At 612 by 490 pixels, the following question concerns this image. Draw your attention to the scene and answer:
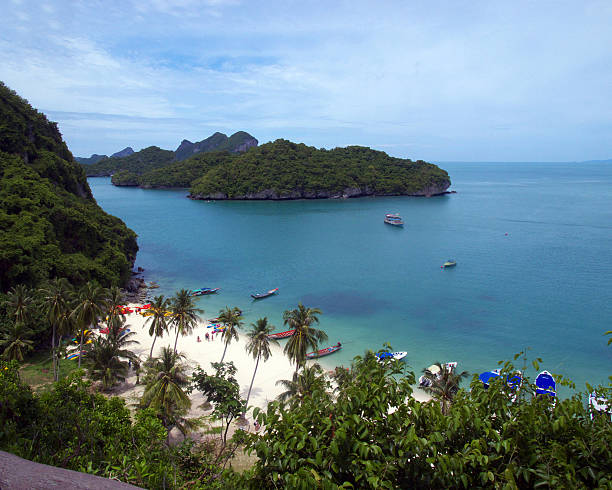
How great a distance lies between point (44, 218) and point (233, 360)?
25.5 metres

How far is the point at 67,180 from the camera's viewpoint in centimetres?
5366

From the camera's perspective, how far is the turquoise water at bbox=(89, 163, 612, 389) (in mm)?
35938

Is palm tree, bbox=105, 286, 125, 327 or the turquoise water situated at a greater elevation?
palm tree, bbox=105, 286, 125, 327

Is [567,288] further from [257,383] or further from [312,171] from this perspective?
[312,171]

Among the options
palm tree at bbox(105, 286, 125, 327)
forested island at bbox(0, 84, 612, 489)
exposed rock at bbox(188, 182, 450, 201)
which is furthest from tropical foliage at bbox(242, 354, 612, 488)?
exposed rock at bbox(188, 182, 450, 201)

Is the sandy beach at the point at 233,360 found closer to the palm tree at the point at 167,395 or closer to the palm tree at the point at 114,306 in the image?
the palm tree at the point at 114,306

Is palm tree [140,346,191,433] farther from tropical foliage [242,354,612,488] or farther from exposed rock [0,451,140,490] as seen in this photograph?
exposed rock [0,451,140,490]

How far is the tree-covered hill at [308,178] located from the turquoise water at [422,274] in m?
30.4

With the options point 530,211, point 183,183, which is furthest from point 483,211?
point 183,183

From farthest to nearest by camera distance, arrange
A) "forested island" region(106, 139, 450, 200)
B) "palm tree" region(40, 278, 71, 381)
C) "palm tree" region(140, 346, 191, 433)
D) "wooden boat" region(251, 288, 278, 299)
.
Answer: "forested island" region(106, 139, 450, 200) → "wooden boat" region(251, 288, 278, 299) → "palm tree" region(40, 278, 71, 381) → "palm tree" region(140, 346, 191, 433)

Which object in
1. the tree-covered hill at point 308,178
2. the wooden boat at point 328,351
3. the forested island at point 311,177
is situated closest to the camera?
the wooden boat at point 328,351

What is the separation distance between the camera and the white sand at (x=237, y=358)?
27.1 m

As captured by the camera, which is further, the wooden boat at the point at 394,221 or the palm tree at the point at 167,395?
Answer: the wooden boat at the point at 394,221

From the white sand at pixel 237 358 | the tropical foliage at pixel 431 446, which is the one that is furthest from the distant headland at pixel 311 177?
the tropical foliage at pixel 431 446
